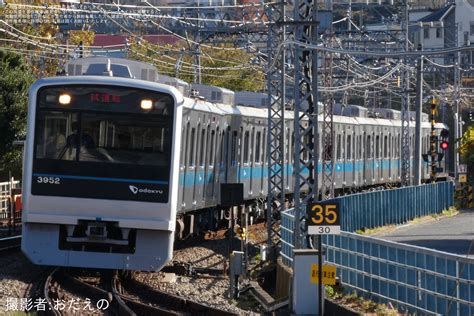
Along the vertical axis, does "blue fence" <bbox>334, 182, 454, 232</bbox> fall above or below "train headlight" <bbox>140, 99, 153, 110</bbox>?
below

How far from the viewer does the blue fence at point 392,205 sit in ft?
86.9

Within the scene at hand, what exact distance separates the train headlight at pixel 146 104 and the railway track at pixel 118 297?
2.76m

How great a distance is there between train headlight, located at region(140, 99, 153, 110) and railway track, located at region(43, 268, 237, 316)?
2762 mm

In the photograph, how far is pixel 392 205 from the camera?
3059 centimetres

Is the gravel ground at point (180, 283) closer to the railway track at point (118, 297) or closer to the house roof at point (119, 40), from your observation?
the railway track at point (118, 297)

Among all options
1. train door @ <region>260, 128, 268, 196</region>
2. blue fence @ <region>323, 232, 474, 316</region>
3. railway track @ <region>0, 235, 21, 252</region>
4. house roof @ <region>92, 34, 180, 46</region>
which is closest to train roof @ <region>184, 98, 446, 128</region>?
train door @ <region>260, 128, 268, 196</region>

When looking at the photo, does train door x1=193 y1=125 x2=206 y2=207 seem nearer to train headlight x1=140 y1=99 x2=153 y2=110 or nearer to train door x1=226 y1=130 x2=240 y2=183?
train door x1=226 y1=130 x2=240 y2=183

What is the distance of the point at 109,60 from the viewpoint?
1897 centimetres

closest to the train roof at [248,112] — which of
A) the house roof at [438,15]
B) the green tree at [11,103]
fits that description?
the green tree at [11,103]

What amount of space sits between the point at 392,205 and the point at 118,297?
52.6 ft

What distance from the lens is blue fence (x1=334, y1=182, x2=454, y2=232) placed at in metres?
26.5

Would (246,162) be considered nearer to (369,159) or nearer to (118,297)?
(118,297)

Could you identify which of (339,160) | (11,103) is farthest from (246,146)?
(11,103)

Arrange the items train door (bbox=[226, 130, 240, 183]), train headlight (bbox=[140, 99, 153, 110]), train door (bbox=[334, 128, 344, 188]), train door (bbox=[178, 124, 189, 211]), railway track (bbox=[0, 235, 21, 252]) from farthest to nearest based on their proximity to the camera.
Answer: train door (bbox=[334, 128, 344, 188])
train door (bbox=[226, 130, 240, 183])
railway track (bbox=[0, 235, 21, 252])
train door (bbox=[178, 124, 189, 211])
train headlight (bbox=[140, 99, 153, 110])
